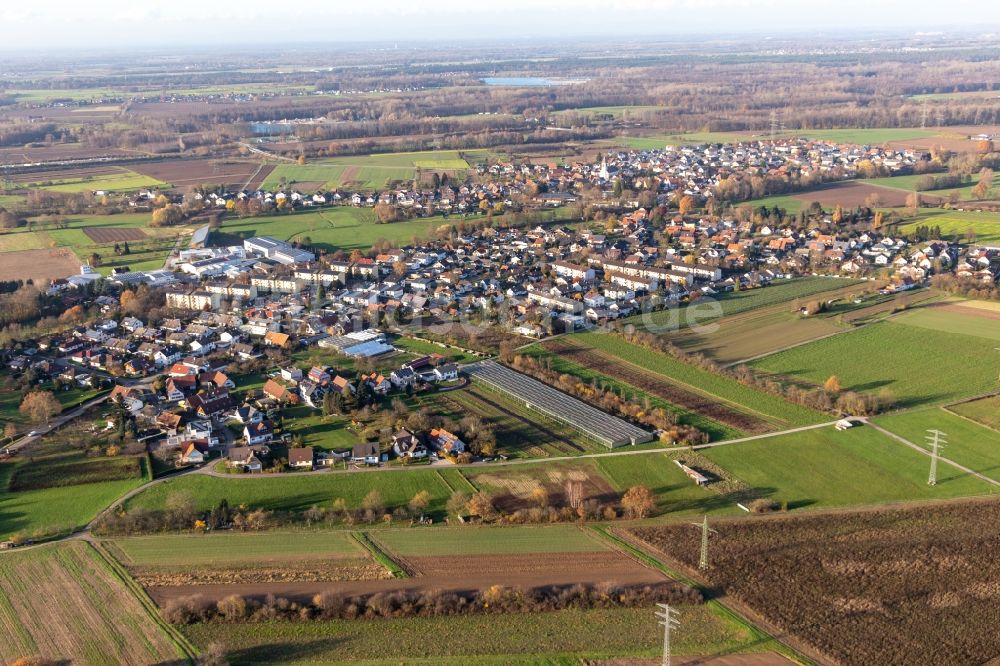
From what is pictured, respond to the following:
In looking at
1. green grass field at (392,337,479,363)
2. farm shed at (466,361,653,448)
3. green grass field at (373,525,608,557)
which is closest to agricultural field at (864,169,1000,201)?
green grass field at (392,337,479,363)

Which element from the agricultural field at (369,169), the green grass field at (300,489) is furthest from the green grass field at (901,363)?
the agricultural field at (369,169)

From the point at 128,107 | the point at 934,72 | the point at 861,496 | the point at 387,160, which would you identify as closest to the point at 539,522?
the point at 861,496

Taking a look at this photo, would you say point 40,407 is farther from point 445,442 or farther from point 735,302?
point 735,302

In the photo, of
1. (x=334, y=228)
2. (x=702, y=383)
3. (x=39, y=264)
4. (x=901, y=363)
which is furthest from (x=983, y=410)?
(x=39, y=264)

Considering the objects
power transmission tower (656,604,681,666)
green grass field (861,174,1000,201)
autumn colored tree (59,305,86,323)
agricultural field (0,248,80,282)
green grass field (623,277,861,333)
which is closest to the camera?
power transmission tower (656,604,681,666)

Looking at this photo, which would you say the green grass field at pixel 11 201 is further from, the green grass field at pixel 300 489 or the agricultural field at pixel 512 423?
the green grass field at pixel 300 489

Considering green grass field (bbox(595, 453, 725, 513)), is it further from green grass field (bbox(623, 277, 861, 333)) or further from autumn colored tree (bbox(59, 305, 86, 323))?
autumn colored tree (bbox(59, 305, 86, 323))
